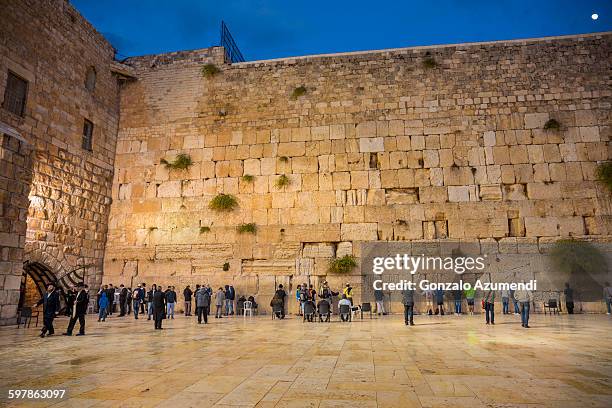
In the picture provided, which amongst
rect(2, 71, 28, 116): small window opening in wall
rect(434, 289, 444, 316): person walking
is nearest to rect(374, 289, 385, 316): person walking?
rect(434, 289, 444, 316): person walking

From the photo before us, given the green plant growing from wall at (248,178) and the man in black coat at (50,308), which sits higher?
the green plant growing from wall at (248,178)

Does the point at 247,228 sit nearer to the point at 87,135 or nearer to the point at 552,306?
the point at 87,135

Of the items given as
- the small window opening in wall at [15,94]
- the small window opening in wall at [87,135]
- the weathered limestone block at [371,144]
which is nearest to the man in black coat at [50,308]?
the small window opening in wall at [15,94]

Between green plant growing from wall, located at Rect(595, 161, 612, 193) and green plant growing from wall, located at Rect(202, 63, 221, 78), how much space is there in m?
13.1

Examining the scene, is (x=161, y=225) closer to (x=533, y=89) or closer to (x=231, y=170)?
(x=231, y=170)

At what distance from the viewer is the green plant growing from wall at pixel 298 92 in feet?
47.0

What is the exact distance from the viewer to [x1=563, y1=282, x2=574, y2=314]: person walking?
456 inches

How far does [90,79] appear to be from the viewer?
1421 centimetres

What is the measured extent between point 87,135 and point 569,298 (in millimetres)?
16063

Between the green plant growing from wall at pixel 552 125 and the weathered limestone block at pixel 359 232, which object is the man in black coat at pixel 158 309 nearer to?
the weathered limestone block at pixel 359 232

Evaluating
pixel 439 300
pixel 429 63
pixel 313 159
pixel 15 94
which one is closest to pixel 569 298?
pixel 439 300

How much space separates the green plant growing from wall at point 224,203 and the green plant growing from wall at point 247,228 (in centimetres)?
73

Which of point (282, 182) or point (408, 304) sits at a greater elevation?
→ point (282, 182)

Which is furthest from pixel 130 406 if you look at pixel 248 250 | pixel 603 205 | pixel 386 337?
pixel 603 205
